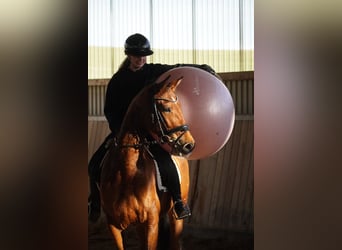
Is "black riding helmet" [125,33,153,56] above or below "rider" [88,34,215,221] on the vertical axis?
above

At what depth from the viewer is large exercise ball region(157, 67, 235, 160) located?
1.85m

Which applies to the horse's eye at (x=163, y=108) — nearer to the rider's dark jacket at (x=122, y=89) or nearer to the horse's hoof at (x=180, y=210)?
the rider's dark jacket at (x=122, y=89)

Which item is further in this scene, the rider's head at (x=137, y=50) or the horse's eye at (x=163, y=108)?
the rider's head at (x=137, y=50)

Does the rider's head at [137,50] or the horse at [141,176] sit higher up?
the rider's head at [137,50]

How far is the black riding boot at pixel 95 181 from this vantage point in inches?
78.7

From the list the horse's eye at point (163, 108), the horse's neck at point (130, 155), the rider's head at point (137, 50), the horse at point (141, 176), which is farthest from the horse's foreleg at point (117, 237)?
the rider's head at point (137, 50)

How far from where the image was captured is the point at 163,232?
1969 mm

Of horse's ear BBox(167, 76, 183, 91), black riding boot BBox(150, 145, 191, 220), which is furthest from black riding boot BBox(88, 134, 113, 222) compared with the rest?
horse's ear BBox(167, 76, 183, 91)

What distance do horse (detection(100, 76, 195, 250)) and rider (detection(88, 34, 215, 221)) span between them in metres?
0.03

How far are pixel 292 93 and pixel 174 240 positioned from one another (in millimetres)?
747

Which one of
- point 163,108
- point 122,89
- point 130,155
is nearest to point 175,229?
point 130,155

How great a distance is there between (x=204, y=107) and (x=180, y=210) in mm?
420

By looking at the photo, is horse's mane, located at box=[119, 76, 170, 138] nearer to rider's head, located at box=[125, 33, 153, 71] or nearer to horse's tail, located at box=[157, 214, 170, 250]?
rider's head, located at box=[125, 33, 153, 71]

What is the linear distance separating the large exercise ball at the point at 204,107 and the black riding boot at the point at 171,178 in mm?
86
